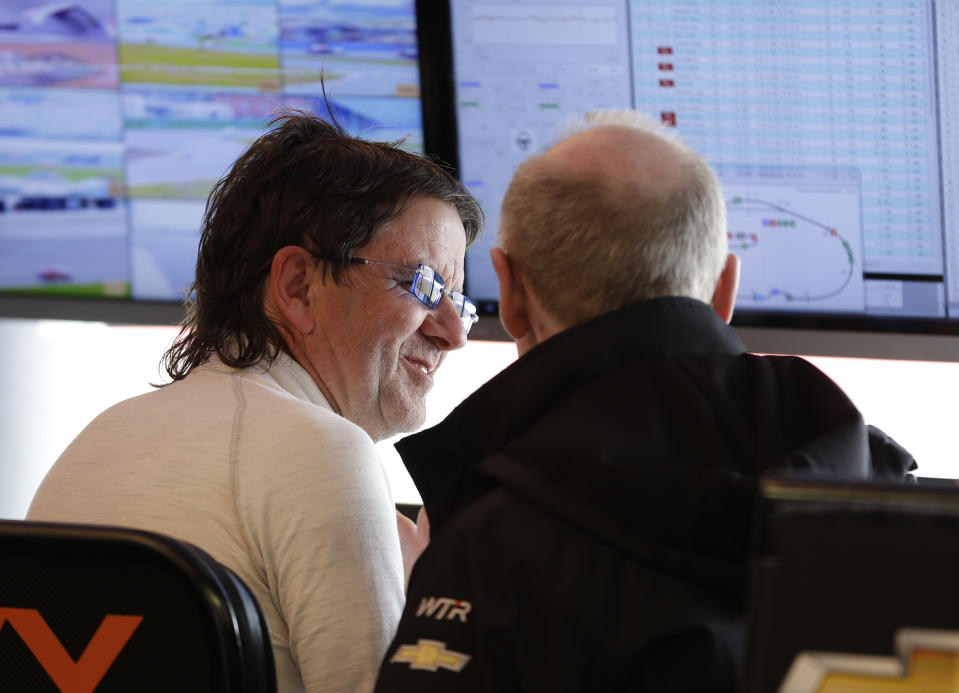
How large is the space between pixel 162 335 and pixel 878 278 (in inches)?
61.9

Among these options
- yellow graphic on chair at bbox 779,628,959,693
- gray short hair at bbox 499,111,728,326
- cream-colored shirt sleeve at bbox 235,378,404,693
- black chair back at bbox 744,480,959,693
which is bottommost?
cream-colored shirt sleeve at bbox 235,378,404,693

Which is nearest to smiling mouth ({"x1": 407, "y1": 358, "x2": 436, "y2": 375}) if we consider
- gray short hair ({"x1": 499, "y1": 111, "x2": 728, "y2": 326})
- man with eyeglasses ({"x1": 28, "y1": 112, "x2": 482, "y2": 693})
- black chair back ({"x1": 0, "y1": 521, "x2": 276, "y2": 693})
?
man with eyeglasses ({"x1": 28, "y1": 112, "x2": 482, "y2": 693})

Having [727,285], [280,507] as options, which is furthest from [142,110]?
[727,285]

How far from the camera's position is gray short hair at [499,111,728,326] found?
97cm

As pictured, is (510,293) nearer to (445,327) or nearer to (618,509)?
(618,509)

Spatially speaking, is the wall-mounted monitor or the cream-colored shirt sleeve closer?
the cream-colored shirt sleeve

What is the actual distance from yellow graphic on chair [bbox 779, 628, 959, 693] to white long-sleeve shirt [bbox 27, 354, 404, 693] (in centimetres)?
63

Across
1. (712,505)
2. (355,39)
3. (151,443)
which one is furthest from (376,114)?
(712,505)

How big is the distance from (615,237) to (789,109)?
976mm

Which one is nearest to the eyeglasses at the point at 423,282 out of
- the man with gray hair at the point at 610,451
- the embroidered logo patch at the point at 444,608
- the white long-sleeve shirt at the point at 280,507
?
the white long-sleeve shirt at the point at 280,507

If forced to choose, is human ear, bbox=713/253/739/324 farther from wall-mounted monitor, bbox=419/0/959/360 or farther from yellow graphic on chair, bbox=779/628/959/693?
wall-mounted monitor, bbox=419/0/959/360

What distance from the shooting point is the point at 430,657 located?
2.72 feet

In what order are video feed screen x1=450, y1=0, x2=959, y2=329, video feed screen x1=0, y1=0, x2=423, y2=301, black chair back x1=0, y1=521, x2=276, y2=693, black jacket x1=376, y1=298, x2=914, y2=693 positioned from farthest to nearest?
video feed screen x1=0, y1=0, x2=423, y2=301 < video feed screen x1=450, y1=0, x2=959, y2=329 < black chair back x1=0, y1=521, x2=276, y2=693 < black jacket x1=376, y1=298, x2=914, y2=693

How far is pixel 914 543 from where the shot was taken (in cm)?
50
